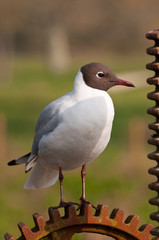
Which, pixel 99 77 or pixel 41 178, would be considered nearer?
pixel 99 77

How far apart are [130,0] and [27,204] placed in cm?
4408

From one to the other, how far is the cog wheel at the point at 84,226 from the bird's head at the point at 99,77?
0.67 meters

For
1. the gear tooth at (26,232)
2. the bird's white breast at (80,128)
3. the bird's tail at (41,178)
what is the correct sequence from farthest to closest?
the bird's tail at (41,178), the bird's white breast at (80,128), the gear tooth at (26,232)

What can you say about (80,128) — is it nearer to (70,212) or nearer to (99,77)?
(99,77)

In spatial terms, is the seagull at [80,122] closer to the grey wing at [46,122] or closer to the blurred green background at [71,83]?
the grey wing at [46,122]

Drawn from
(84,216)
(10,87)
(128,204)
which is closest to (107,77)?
(84,216)

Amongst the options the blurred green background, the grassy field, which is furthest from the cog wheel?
the grassy field

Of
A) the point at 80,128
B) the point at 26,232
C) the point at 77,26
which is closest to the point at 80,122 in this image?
the point at 80,128

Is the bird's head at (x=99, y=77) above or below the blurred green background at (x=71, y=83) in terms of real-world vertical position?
above

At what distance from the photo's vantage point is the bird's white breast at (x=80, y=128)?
3.93m

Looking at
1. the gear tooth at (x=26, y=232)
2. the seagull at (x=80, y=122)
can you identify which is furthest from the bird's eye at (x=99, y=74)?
the gear tooth at (x=26, y=232)

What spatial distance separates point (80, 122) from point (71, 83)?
30.9 metres

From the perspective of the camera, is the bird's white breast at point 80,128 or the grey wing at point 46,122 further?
the grey wing at point 46,122

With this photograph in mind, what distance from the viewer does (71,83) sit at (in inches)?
1368
